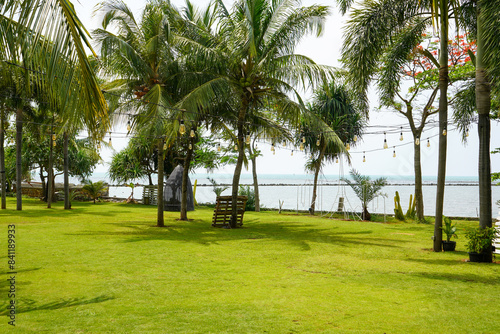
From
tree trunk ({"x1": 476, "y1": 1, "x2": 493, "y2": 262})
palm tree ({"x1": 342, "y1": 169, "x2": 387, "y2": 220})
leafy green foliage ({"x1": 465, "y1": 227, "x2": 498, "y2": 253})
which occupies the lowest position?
leafy green foliage ({"x1": 465, "y1": 227, "x2": 498, "y2": 253})

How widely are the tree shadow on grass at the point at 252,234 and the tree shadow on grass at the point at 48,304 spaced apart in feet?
17.0

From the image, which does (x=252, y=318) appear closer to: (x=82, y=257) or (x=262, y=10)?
(x=82, y=257)

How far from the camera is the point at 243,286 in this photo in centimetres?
589

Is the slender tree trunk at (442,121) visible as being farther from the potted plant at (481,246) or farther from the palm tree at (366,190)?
the palm tree at (366,190)

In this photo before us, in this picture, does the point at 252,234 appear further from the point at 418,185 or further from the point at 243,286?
the point at 418,185

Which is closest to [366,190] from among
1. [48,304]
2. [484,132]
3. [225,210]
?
[225,210]

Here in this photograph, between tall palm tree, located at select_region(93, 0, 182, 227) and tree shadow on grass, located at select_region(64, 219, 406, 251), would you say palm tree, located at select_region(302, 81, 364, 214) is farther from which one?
tall palm tree, located at select_region(93, 0, 182, 227)

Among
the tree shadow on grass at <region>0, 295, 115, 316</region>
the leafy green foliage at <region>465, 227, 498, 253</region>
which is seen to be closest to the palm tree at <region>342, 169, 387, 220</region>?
the leafy green foliage at <region>465, 227, 498, 253</region>

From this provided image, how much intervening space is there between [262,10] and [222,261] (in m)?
8.65

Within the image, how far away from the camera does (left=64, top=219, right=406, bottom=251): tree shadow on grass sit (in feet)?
35.3

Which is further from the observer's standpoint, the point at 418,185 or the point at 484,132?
the point at 418,185

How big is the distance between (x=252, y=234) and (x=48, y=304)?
26.6 ft

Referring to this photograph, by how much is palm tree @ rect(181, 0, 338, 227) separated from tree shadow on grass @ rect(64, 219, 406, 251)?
1.47 m

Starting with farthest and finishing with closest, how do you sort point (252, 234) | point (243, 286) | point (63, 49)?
point (252, 234) < point (243, 286) < point (63, 49)
